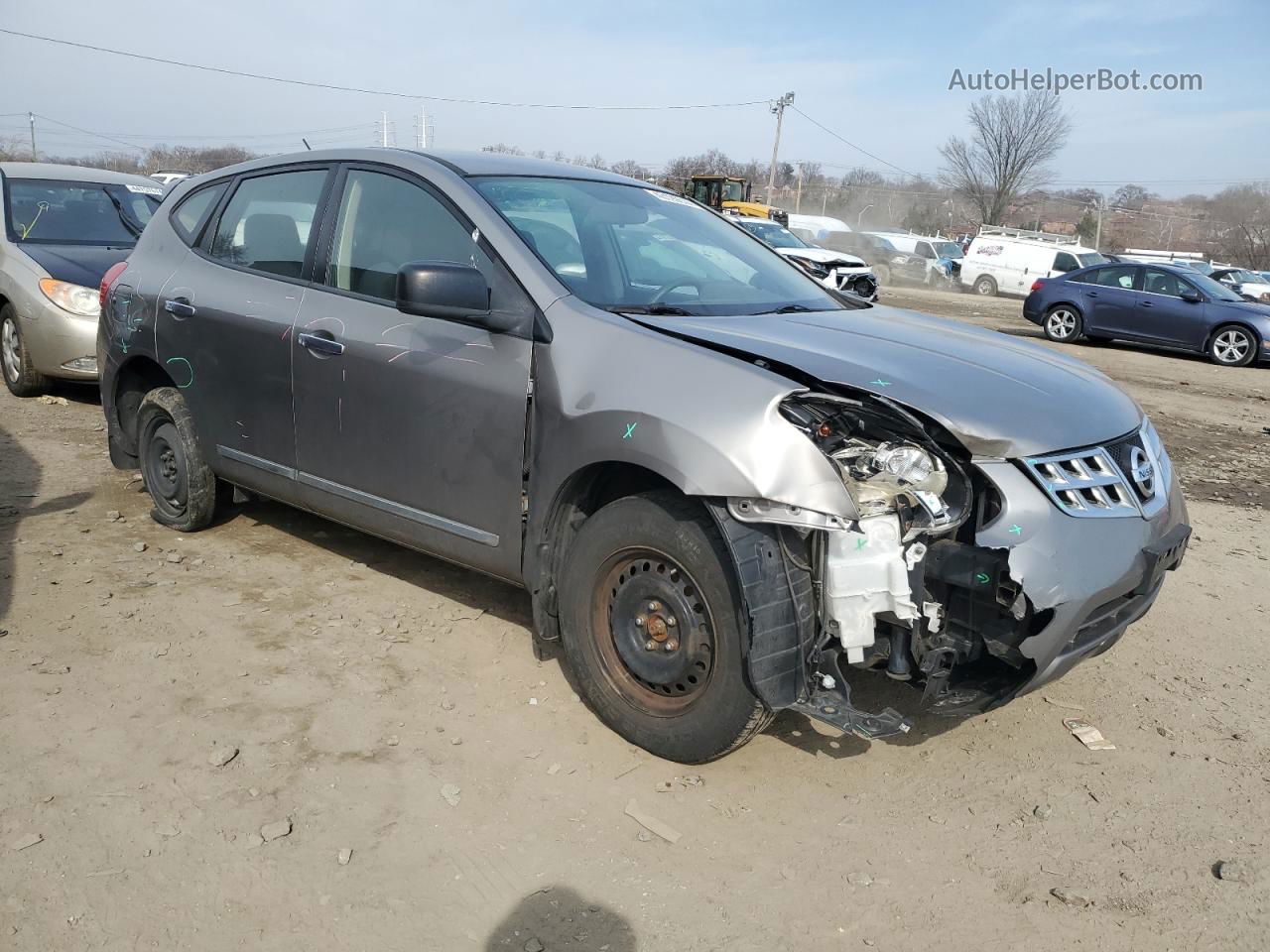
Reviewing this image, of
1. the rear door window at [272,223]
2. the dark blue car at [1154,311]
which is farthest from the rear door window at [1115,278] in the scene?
the rear door window at [272,223]

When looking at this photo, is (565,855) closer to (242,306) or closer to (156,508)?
(242,306)

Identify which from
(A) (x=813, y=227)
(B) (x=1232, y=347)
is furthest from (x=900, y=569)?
(A) (x=813, y=227)

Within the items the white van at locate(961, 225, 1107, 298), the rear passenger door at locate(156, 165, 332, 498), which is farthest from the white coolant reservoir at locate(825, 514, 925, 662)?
the white van at locate(961, 225, 1107, 298)

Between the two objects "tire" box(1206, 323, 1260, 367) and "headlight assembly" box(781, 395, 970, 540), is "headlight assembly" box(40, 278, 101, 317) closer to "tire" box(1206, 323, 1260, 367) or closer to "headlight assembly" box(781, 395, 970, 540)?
"headlight assembly" box(781, 395, 970, 540)

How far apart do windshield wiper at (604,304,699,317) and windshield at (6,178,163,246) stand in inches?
266

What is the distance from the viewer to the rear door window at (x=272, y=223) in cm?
421

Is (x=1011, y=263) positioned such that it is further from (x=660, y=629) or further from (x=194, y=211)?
(x=660, y=629)

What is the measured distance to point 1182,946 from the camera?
8.24 ft

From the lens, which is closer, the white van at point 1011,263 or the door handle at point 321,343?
the door handle at point 321,343

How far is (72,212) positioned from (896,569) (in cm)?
841

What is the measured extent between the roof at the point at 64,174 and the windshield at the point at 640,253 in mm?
6759

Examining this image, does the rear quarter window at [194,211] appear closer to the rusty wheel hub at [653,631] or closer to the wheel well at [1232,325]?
the rusty wheel hub at [653,631]

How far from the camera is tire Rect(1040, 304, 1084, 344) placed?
17.0 metres

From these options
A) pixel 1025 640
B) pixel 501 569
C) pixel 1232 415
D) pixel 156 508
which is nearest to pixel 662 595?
pixel 501 569
